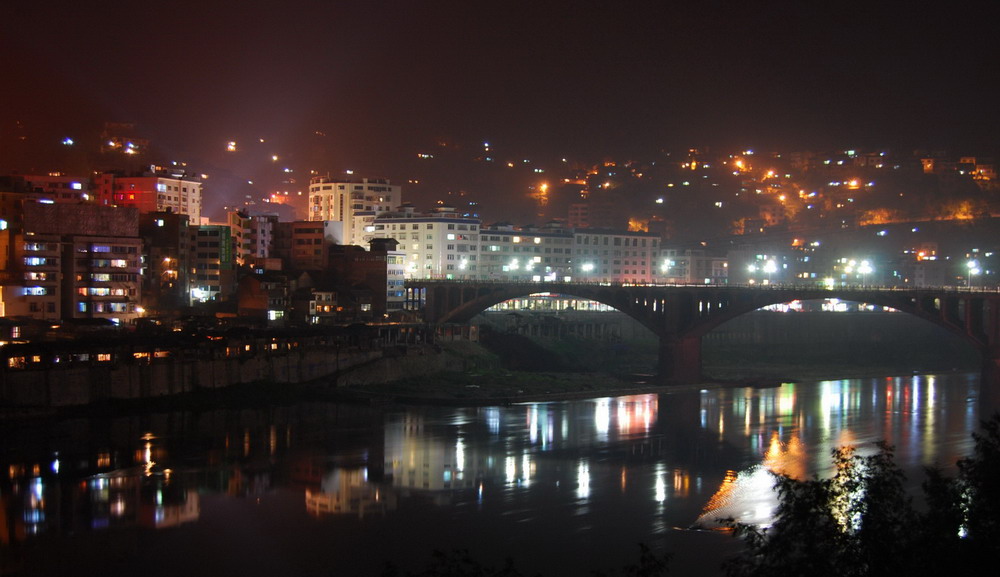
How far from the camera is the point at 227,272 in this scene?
2365 inches

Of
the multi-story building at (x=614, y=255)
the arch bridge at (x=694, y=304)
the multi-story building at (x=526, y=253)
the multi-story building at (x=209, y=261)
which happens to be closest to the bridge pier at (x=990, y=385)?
the arch bridge at (x=694, y=304)

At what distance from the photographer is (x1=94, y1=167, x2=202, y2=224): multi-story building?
7244 cm

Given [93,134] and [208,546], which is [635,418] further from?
[93,134]

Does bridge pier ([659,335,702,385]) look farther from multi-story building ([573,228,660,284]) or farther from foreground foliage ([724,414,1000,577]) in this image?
foreground foliage ([724,414,1000,577])


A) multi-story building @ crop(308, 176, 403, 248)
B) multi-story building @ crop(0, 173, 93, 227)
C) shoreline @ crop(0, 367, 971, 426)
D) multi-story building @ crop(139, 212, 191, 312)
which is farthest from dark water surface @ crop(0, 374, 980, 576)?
multi-story building @ crop(308, 176, 403, 248)

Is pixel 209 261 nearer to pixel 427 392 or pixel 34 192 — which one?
pixel 34 192

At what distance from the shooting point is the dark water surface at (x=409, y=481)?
2134cm

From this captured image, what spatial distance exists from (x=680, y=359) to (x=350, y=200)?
48.4 meters

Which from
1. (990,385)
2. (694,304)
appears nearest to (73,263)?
(694,304)

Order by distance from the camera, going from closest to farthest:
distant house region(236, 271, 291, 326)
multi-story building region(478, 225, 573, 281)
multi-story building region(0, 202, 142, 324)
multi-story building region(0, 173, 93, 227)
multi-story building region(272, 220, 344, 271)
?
multi-story building region(0, 202, 142, 324), distant house region(236, 271, 291, 326), multi-story building region(0, 173, 93, 227), multi-story building region(272, 220, 344, 271), multi-story building region(478, 225, 573, 281)

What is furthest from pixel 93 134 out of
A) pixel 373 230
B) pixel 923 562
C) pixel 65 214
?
pixel 923 562

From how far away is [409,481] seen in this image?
91.7 ft

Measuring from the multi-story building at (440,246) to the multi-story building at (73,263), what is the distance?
31720 mm

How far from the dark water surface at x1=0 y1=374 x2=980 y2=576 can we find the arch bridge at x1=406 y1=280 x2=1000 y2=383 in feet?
22.1
